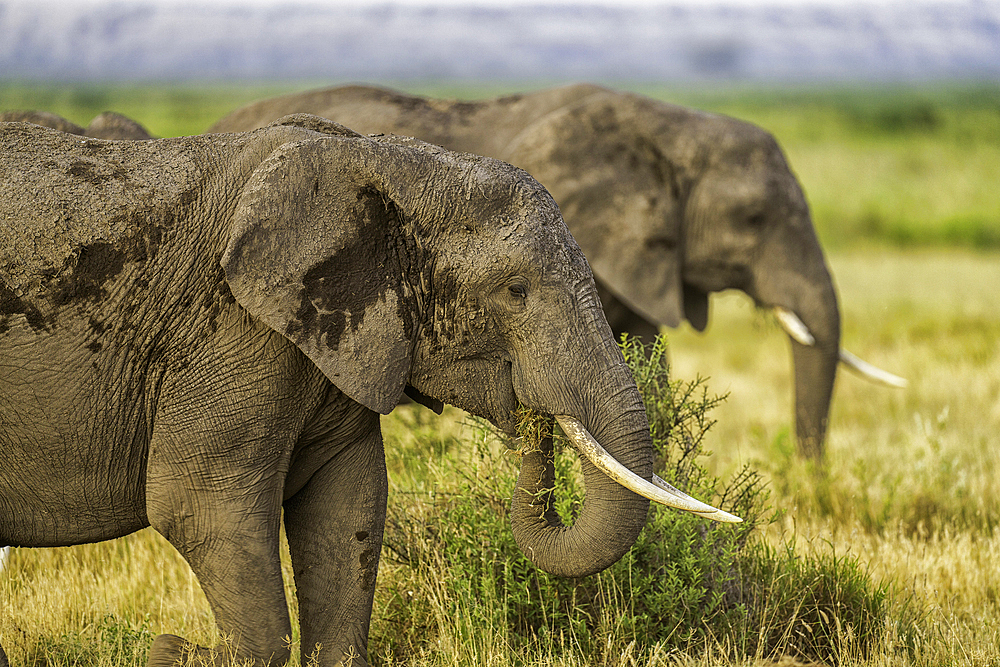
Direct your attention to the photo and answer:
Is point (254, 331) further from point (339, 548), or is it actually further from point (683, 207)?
point (683, 207)

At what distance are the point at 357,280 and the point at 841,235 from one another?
25.7m

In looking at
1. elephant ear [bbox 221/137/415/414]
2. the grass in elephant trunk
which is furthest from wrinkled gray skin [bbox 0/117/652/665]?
the grass in elephant trunk

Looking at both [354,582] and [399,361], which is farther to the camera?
[354,582]

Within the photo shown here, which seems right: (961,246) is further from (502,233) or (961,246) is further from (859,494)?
(502,233)

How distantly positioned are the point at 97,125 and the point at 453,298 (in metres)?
3.15

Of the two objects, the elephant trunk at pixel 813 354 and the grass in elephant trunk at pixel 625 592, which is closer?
the grass in elephant trunk at pixel 625 592

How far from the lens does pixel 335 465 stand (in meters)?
3.98

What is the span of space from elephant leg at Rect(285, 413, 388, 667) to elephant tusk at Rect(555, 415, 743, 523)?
0.77m

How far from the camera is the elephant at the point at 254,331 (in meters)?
3.53

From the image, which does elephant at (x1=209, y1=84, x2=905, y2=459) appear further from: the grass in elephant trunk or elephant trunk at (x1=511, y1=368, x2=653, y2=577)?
elephant trunk at (x1=511, y1=368, x2=653, y2=577)

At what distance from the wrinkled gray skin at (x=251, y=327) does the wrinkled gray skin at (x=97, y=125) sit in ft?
6.67

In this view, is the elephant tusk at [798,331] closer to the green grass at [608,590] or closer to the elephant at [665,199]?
the elephant at [665,199]

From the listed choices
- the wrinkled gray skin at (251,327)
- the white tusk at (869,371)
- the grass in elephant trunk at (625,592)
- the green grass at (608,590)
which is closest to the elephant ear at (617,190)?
the white tusk at (869,371)

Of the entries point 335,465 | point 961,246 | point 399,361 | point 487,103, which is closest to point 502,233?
point 399,361
